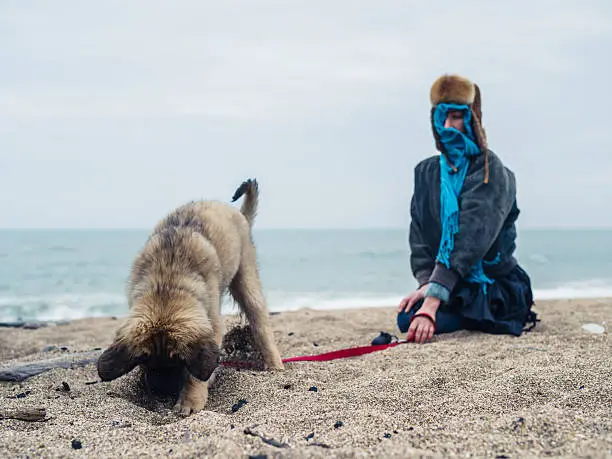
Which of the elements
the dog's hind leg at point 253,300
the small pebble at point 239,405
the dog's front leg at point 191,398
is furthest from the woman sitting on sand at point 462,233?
the dog's front leg at point 191,398

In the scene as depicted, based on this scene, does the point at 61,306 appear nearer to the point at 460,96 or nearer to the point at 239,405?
the point at 460,96

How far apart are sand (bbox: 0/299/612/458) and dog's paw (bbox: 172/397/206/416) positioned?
0.29 ft

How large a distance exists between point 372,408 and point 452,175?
10.8 ft

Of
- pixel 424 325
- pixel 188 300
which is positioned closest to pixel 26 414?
pixel 188 300

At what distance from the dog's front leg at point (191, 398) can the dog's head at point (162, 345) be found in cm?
29

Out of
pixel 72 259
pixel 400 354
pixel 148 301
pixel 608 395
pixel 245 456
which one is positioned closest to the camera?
pixel 245 456

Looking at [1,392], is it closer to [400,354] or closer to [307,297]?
[400,354]

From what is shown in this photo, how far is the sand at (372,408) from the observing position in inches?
93.8

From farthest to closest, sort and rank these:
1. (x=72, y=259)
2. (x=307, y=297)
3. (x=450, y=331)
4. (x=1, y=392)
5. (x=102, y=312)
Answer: (x=72, y=259), (x=307, y=297), (x=102, y=312), (x=450, y=331), (x=1, y=392)

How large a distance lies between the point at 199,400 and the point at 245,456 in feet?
4.82

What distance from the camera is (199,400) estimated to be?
11.9 ft

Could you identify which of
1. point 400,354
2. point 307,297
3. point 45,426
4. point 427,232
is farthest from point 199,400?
point 307,297

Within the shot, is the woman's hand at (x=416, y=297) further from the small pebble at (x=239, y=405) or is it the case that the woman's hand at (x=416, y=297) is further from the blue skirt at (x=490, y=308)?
the small pebble at (x=239, y=405)

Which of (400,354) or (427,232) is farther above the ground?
(427,232)
